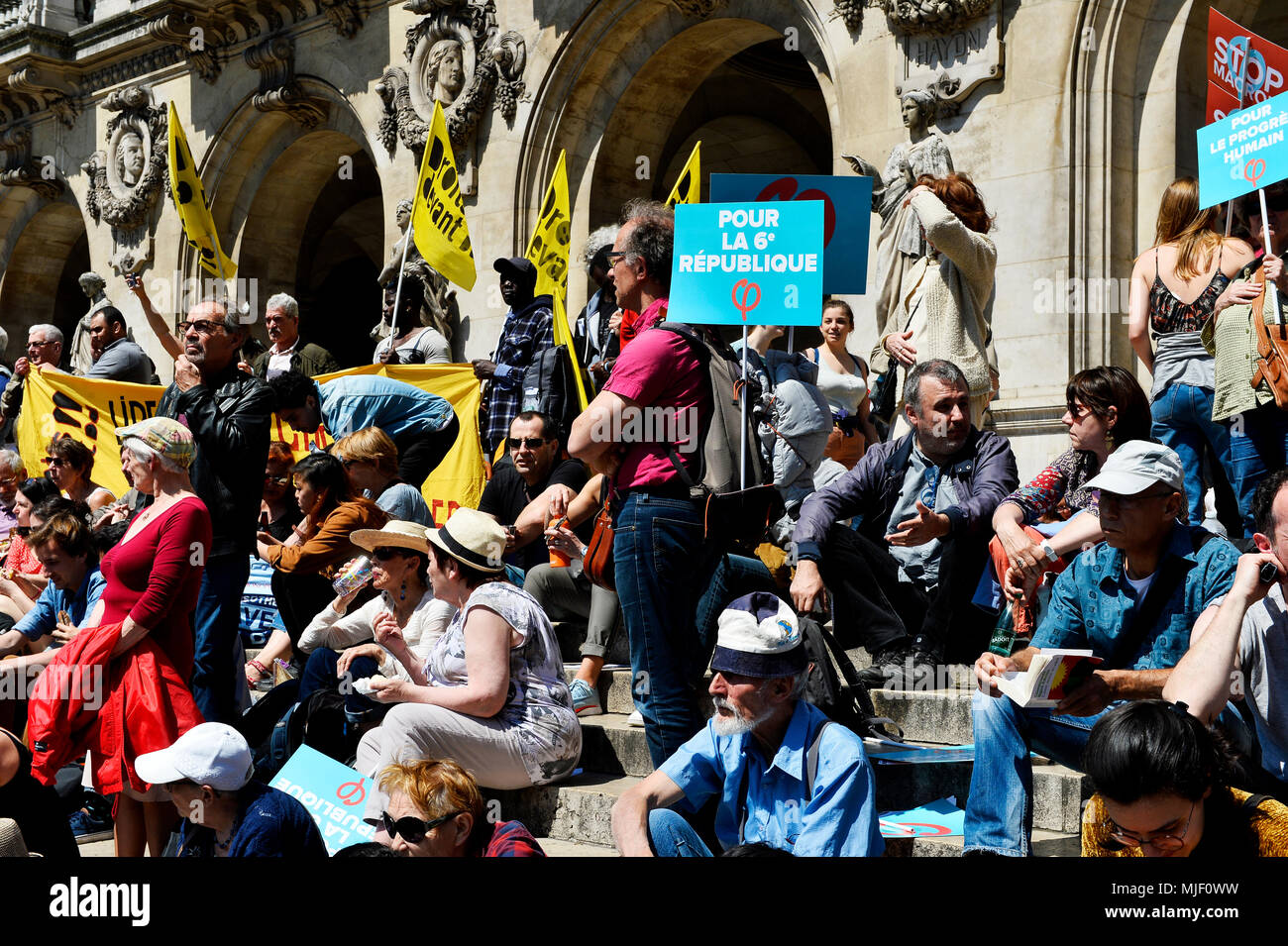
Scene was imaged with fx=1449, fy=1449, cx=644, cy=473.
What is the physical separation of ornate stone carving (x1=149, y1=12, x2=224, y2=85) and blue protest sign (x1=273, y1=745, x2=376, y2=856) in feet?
44.5

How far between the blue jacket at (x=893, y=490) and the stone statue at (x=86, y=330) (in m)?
7.73

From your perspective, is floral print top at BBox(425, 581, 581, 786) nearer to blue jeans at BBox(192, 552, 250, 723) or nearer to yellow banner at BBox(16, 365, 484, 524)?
blue jeans at BBox(192, 552, 250, 723)

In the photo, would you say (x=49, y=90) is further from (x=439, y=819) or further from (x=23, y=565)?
(x=439, y=819)

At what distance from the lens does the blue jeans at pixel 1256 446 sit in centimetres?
579

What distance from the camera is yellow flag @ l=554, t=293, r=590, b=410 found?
322 inches

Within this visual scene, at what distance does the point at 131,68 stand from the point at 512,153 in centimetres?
738

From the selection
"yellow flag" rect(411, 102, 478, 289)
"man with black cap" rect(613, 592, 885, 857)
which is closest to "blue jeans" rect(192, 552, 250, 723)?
"man with black cap" rect(613, 592, 885, 857)

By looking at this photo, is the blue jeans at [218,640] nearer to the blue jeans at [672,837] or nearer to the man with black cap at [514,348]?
the man with black cap at [514,348]

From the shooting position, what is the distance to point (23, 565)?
8977 millimetres

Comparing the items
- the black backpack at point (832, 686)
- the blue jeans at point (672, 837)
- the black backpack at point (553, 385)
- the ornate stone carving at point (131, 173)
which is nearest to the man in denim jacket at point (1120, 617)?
the black backpack at point (832, 686)

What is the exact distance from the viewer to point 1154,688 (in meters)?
3.93

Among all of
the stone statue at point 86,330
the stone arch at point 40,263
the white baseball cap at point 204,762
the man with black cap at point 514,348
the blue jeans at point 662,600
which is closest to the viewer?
the white baseball cap at point 204,762

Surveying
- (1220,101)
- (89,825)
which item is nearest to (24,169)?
(89,825)

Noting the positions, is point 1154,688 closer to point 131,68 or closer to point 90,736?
point 90,736
